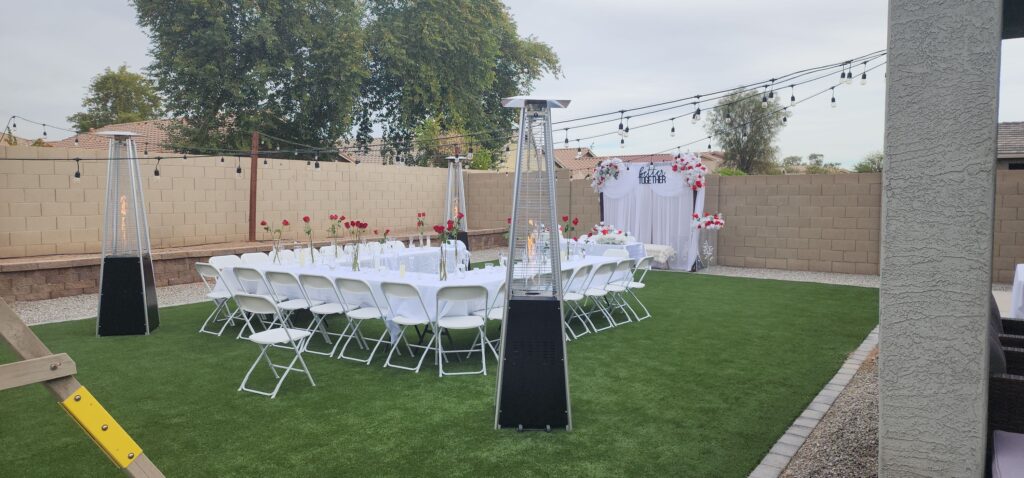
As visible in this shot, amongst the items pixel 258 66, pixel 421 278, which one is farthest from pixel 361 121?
pixel 421 278

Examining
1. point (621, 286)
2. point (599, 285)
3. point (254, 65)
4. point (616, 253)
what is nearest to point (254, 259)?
point (599, 285)

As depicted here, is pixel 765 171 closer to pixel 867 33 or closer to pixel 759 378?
pixel 867 33

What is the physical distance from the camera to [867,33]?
39.6 feet

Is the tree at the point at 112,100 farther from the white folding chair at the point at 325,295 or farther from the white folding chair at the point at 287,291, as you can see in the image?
the white folding chair at the point at 325,295

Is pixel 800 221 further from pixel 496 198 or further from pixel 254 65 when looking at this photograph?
pixel 254 65

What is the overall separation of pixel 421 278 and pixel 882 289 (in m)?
3.92

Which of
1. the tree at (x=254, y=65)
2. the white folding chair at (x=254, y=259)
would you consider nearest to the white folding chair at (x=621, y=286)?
the white folding chair at (x=254, y=259)

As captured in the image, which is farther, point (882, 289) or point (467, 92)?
point (467, 92)

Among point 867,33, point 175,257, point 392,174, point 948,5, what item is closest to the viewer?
point 948,5

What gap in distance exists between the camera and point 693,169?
425 inches

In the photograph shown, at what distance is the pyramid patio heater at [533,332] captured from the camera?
3.58 m

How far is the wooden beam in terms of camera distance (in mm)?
1563

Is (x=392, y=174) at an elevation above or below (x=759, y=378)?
above

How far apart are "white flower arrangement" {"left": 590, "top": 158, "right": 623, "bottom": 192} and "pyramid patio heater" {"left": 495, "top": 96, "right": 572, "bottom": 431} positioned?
→ 829cm
